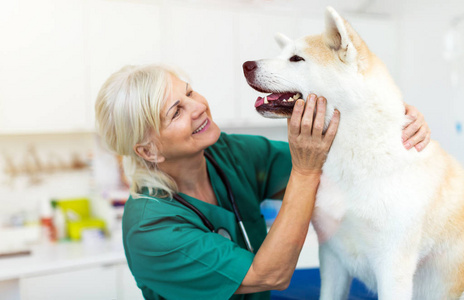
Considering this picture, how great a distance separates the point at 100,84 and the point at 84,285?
44.1 inches

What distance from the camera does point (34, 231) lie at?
234cm

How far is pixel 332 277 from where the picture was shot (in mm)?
1110

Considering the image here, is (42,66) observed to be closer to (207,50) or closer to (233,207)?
(207,50)

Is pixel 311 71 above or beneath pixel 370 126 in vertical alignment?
above

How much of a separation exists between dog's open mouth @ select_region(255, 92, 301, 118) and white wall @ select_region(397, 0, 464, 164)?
7.33ft

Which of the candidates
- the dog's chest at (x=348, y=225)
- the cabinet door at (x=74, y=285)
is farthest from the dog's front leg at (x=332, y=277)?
the cabinet door at (x=74, y=285)

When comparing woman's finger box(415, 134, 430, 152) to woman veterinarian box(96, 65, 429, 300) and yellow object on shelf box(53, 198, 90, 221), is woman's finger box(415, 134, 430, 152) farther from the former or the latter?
yellow object on shelf box(53, 198, 90, 221)

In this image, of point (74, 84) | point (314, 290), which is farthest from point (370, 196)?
point (74, 84)

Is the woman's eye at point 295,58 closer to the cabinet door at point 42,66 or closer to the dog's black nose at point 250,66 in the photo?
the dog's black nose at point 250,66

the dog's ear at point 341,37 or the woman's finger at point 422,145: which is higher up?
the dog's ear at point 341,37

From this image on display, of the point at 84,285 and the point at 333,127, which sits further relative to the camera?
the point at 84,285

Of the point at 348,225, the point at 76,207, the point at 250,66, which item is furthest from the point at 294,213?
the point at 76,207

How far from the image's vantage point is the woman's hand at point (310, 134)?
899 mm

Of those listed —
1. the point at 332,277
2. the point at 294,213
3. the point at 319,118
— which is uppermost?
the point at 319,118
